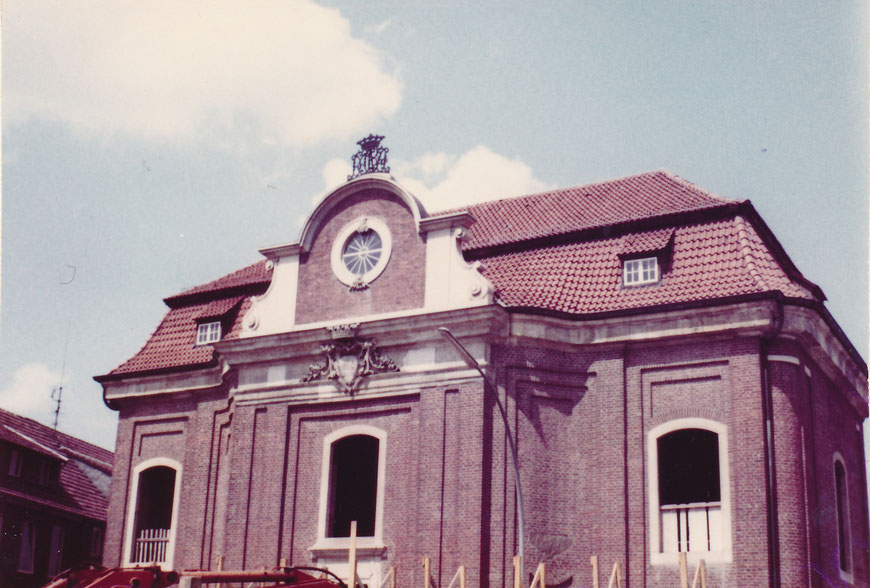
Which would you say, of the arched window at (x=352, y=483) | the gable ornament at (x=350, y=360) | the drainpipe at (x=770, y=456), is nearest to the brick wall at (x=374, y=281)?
the gable ornament at (x=350, y=360)

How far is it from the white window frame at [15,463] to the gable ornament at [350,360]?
13769 millimetres

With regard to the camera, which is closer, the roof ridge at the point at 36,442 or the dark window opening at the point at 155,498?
the dark window opening at the point at 155,498

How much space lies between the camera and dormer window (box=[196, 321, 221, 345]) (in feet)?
96.5

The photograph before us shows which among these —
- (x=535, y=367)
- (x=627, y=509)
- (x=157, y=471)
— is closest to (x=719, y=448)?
(x=627, y=509)

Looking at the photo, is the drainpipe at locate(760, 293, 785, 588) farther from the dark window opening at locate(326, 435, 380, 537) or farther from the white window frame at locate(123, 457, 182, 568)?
the white window frame at locate(123, 457, 182, 568)

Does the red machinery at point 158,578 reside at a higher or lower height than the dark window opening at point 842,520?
lower

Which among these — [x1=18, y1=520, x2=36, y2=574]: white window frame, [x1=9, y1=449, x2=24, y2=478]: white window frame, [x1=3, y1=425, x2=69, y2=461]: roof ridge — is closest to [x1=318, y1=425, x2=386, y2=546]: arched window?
[x1=18, y1=520, x2=36, y2=574]: white window frame

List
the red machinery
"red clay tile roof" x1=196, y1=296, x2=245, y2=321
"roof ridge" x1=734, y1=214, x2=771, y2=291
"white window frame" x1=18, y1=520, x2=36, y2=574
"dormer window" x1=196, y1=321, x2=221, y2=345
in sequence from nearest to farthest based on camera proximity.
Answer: the red machinery, "roof ridge" x1=734, y1=214, x2=771, y2=291, "red clay tile roof" x1=196, y1=296, x2=245, y2=321, "dormer window" x1=196, y1=321, x2=221, y2=345, "white window frame" x1=18, y1=520, x2=36, y2=574

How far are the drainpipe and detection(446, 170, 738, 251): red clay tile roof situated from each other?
3.34 meters

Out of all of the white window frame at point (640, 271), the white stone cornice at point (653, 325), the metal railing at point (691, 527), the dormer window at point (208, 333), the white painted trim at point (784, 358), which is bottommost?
the metal railing at point (691, 527)

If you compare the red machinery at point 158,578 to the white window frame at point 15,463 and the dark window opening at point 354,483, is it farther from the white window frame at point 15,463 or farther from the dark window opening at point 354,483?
the white window frame at point 15,463

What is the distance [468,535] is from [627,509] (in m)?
3.27

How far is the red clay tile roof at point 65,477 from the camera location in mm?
34125

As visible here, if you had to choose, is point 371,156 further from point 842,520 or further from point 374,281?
point 842,520
